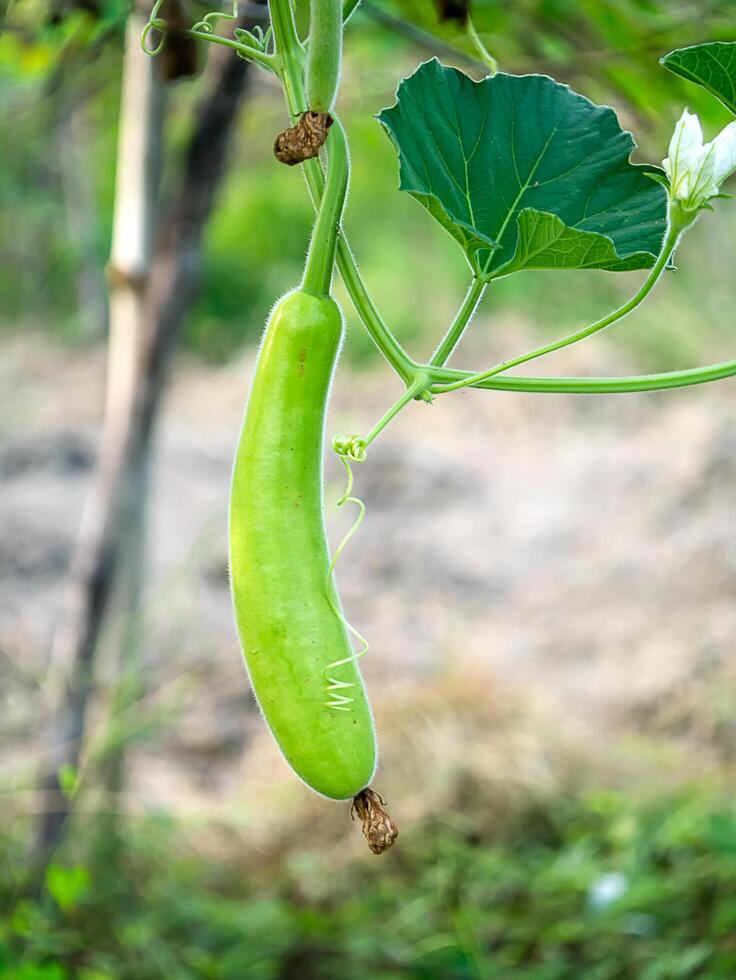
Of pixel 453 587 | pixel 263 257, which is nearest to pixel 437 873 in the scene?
pixel 453 587

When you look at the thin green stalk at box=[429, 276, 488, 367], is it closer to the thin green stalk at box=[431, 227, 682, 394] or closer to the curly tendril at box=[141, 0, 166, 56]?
the thin green stalk at box=[431, 227, 682, 394]

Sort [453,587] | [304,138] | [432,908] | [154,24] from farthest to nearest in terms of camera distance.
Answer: [453,587], [432,908], [154,24], [304,138]

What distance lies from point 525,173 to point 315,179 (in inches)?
3.2

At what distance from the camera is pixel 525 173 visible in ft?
1.30

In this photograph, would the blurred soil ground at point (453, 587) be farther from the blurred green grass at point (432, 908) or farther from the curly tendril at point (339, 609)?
the curly tendril at point (339, 609)

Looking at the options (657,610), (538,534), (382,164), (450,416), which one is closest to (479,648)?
(657,610)

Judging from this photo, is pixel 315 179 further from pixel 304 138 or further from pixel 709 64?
pixel 709 64

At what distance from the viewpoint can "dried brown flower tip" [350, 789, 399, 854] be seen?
0.37 m

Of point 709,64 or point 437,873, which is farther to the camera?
point 437,873

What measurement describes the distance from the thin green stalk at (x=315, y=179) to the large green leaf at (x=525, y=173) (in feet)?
0.10

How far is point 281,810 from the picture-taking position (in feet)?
6.09

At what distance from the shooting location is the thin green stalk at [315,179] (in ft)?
1.20

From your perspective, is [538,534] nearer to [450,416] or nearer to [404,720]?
[450,416]

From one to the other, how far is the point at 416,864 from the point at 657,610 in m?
1.15
